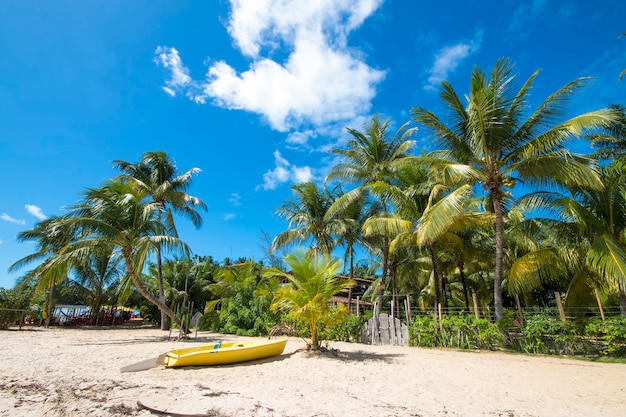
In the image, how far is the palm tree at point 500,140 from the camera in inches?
367

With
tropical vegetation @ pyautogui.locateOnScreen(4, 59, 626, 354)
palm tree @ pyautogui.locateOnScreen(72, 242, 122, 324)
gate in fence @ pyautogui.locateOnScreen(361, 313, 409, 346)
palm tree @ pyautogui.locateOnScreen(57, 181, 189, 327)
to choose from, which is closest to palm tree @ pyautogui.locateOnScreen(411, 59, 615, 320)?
tropical vegetation @ pyautogui.locateOnScreen(4, 59, 626, 354)

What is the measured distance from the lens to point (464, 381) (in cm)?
636

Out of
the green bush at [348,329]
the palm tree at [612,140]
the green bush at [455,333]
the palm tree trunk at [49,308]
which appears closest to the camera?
the green bush at [455,333]

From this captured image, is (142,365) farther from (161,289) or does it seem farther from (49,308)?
(49,308)

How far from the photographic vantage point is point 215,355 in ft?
25.2

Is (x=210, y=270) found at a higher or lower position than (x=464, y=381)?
higher

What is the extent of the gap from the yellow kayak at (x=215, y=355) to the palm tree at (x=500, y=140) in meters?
7.37

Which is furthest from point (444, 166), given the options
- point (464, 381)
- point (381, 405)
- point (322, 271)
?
point (381, 405)

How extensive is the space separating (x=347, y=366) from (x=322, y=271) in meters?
2.50

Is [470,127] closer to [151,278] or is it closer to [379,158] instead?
[379,158]

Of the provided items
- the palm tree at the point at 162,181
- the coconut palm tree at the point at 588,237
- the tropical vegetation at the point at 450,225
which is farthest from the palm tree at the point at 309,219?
the coconut palm tree at the point at 588,237

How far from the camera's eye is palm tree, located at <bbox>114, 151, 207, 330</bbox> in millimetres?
17281

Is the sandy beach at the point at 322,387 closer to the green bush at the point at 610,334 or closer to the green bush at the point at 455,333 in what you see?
the green bush at the point at 610,334

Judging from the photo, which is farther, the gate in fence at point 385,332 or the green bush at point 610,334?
the gate in fence at point 385,332
